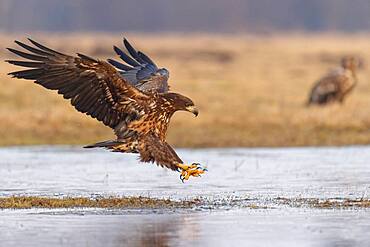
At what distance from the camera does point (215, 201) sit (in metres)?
11.8

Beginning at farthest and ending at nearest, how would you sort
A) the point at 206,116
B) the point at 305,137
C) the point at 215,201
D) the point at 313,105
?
the point at 313,105, the point at 206,116, the point at 305,137, the point at 215,201

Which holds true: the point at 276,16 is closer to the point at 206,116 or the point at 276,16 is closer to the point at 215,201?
the point at 206,116

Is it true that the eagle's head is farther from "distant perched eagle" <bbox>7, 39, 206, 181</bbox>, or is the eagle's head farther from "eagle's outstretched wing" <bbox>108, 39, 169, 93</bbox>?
"eagle's outstretched wing" <bbox>108, 39, 169, 93</bbox>

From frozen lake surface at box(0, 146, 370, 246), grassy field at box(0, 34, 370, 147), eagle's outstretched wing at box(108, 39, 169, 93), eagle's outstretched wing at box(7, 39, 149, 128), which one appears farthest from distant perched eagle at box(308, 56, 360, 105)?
eagle's outstretched wing at box(7, 39, 149, 128)

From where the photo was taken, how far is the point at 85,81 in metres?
11.7

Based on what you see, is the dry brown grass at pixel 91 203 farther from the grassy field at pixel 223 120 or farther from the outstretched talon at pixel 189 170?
the grassy field at pixel 223 120

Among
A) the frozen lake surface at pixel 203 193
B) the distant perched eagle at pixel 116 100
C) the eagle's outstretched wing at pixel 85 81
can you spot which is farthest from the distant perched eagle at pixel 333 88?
the eagle's outstretched wing at pixel 85 81

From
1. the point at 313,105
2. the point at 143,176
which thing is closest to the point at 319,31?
the point at 313,105

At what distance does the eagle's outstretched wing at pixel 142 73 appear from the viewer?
12.8 metres

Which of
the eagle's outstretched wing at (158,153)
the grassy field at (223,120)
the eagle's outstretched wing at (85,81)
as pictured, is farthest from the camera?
the grassy field at (223,120)

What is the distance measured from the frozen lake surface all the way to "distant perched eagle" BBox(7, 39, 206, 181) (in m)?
0.67

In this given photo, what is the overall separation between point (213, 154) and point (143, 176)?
10.9ft

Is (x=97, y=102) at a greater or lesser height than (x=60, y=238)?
greater

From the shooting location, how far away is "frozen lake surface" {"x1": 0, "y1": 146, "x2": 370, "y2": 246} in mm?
9348
